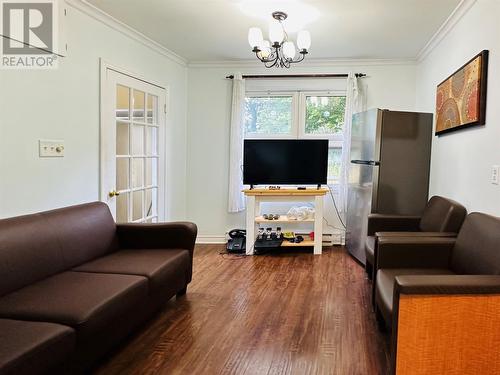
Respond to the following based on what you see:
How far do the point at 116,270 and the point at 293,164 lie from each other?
282cm

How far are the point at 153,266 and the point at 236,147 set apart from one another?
270 centimetres

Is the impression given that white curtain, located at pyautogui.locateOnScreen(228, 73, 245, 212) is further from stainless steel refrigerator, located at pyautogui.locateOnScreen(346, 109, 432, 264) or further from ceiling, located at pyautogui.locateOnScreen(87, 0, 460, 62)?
stainless steel refrigerator, located at pyautogui.locateOnScreen(346, 109, 432, 264)

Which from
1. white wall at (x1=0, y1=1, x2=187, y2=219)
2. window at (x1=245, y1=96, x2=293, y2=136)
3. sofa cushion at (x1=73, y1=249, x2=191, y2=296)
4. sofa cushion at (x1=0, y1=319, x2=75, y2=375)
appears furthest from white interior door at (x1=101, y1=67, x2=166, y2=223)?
sofa cushion at (x1=0, y1=319, x2=75, y2=375)

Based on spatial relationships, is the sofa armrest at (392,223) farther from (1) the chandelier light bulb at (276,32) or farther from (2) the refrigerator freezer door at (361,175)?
(1) the chandelier light bulb at (276,32)

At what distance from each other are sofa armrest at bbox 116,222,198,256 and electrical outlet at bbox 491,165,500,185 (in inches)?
84.8

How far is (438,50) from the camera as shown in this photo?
13.0 feet

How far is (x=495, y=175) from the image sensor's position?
2.44m

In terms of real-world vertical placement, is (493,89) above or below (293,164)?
above

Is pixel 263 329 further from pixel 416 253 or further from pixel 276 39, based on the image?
pixel 276 39

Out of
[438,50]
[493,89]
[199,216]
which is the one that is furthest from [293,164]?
[493,89]

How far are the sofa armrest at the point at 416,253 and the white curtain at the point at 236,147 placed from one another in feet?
8.93

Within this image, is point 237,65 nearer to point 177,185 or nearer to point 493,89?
point 177,185

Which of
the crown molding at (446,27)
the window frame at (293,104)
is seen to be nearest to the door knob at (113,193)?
the window frame at (293,104)

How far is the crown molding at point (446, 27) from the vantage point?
3047 mm
